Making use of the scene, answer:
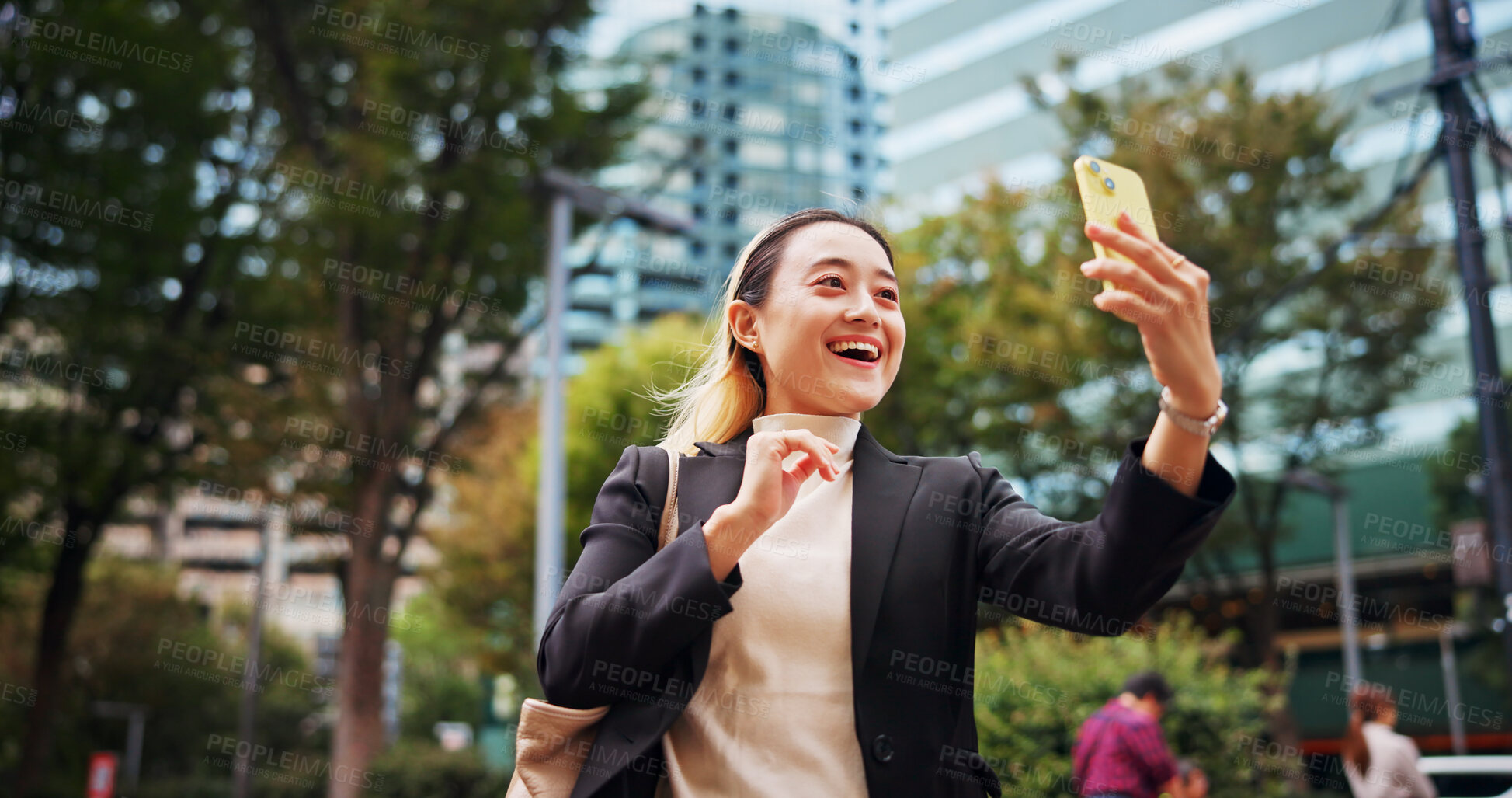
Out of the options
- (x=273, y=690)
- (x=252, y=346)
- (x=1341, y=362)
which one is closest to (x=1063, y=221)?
(x=1341, y=362)

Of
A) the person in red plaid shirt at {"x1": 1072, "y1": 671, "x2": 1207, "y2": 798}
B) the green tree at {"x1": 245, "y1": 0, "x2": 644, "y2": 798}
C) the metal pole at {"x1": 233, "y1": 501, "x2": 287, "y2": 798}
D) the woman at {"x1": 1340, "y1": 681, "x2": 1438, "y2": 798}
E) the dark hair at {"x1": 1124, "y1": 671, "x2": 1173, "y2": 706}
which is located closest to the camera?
the person in red plaid shirt at {"x1": 1072, "y1": 671, "x2": 1207, "y2": 798}

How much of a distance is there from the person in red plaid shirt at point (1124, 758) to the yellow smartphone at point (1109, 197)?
563cm

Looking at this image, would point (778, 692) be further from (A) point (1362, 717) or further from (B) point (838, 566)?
(A) point (1362, 717)

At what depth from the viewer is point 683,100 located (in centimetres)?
1669

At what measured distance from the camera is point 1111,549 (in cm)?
140

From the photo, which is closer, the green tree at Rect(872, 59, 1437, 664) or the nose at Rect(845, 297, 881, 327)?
the nose at Rect(845, 297, 881, 327)

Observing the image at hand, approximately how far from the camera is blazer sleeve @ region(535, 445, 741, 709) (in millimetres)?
1498

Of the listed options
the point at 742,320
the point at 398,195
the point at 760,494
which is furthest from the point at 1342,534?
the point at 760,494

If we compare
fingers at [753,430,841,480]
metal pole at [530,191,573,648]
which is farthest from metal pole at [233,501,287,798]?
fingers at [753,430,841,480]

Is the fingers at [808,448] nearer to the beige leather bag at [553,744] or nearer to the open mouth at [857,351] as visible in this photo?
the open mouth at [857,351]

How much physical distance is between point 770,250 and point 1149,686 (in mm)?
5812

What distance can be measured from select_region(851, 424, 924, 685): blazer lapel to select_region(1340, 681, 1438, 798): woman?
23.0 ft

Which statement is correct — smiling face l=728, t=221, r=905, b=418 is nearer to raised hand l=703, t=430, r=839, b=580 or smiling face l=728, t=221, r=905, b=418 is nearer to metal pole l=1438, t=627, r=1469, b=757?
raised hand l=703, t=430, r=839, b=580

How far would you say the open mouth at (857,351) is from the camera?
1.84 metres
